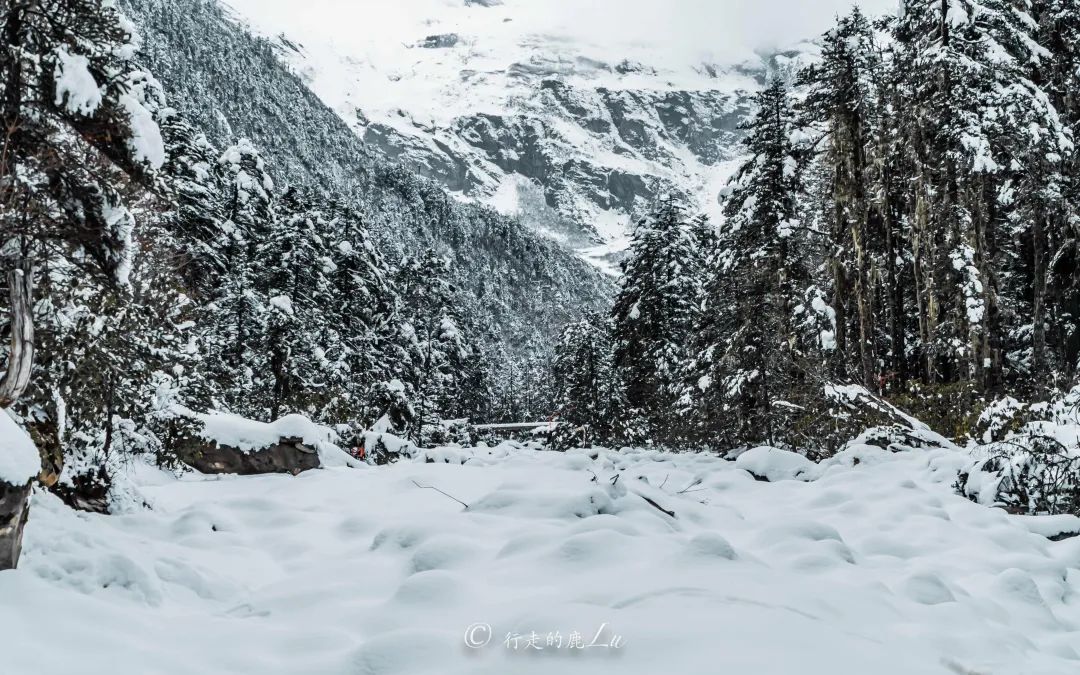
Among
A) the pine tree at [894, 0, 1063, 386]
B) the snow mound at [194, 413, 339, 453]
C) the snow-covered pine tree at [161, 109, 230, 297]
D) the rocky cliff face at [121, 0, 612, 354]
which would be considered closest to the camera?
the snow mound at [194, 413, 339, 453]

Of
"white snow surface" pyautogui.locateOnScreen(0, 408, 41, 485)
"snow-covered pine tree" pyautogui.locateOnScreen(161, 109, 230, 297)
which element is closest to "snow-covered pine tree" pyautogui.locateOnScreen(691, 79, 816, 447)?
"snow-covered pine tree" pyautogui.locateOnScreen(161, 109, 230, 297)

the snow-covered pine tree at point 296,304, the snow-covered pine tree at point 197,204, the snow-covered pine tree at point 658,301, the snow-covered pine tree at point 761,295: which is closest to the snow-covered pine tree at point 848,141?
the snow-covered pine tree at point 761,295

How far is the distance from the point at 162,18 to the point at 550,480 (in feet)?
356

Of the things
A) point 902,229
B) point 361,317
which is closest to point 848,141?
point 902,229

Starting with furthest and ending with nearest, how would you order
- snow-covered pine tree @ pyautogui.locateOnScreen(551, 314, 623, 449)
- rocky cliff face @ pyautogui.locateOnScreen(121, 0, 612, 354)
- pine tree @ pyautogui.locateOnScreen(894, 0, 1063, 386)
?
rocky cliff face @ pyautogui.locateOnScreen(121, 0, 612, 354) < snow-covered pine tree @ pyautogui.locateOnScreen(551, 314, 623, 449) < pine tree @ pyautogui.locateOnScreen(894, 0, 1063, 386)

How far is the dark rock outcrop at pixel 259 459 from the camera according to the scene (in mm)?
11383

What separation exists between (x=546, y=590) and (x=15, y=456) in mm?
2878

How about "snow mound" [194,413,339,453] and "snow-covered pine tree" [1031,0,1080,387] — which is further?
"snow-covered pine tree" [1031,0,1080,387]

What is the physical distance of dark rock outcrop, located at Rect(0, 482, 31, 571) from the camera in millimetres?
3615

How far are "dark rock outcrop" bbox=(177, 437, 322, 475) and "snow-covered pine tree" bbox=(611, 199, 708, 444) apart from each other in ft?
45.4

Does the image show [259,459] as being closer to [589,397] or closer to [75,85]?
[75,85]

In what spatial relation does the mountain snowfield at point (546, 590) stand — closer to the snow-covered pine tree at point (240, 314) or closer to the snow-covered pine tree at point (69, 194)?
the snow-covered pine tree at point (69, 194)

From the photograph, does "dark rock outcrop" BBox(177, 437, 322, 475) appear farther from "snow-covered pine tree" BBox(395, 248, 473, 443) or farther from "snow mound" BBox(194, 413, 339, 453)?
"snow-covered pine tree" BBox(395, 248, 473, 443)

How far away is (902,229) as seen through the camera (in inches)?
850
